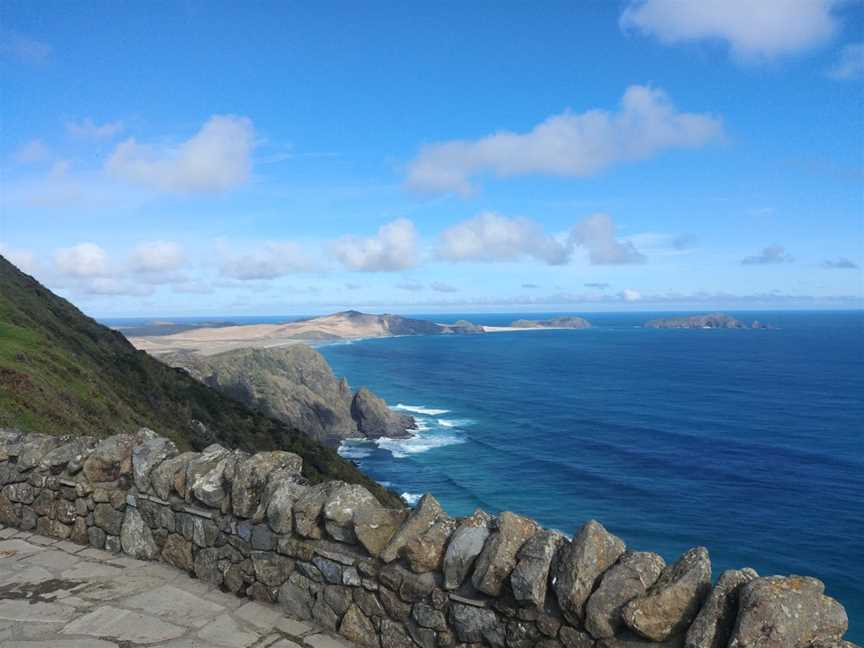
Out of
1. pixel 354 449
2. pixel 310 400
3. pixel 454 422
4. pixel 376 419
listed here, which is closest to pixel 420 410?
pixel 454 422

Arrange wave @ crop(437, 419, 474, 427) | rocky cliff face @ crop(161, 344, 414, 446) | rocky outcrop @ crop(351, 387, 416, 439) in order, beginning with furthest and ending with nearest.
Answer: rocky cliff face @ crop(161, 344, 414, 446)
wave @ crop(437, 419, 474, 427)
rocky outcrop @ crop(351, 387, 416, 439)

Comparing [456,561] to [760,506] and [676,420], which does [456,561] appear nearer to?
[760,506]

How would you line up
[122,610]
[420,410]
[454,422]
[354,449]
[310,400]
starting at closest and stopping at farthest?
[122,610]
[354,449]
[454,422]
[310,400]
[420,410]

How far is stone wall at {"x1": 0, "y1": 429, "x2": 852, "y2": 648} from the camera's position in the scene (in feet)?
13.2

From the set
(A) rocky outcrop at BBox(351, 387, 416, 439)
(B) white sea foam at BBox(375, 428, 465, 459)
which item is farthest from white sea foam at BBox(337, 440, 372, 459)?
(A) rocky outcrop at BBox(351, 387, 416, 439)

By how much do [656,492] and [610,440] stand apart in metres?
15.7

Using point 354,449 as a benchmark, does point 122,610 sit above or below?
above

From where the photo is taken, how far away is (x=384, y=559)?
530cm

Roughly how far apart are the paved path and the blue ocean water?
31.8 m

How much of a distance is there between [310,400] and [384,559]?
262 feet

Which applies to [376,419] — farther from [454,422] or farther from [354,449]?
[454,422]

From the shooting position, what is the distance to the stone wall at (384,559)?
4.03 m

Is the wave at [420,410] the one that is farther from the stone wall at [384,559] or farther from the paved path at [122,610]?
the paved path at [122,610]

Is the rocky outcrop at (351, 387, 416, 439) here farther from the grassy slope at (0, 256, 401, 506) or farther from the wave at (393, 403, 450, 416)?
the grassy slope at (0, 256, 401, 506)
